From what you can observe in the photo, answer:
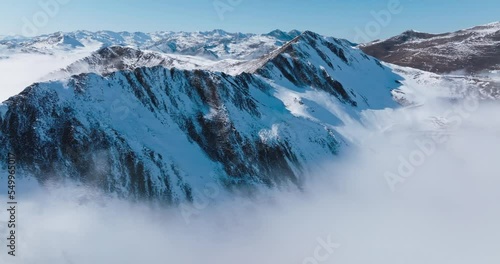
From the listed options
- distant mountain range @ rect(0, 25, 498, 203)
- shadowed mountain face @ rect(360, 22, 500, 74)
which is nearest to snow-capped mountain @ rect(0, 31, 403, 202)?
distant mountain range @ rect(0, 25, 498, 203)

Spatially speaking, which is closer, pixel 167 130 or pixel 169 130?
pixel 167 130

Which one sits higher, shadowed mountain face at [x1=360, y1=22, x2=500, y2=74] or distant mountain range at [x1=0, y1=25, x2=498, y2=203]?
shadowed mountain face at [x1=360, y1=22, x2=500, y2=74]

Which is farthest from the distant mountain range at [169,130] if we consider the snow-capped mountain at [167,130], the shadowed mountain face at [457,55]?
the shadowed mountain face at [457,55]

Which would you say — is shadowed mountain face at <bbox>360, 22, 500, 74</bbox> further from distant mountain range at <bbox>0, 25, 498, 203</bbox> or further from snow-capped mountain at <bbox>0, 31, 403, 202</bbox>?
snow-capped mountain at <bbox>0, 31, 403, 202</bbox>

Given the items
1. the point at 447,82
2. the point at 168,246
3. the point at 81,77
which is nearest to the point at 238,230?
the point at 168,246

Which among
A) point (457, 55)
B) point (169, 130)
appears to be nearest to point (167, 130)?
point (169, 130)

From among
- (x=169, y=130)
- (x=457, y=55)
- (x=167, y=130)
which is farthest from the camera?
(x=457, y=55)

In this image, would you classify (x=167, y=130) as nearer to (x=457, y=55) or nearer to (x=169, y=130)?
(x=169, y=130)

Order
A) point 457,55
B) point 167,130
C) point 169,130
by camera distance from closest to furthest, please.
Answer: point 167,130 < point 169,130 < point 457,55

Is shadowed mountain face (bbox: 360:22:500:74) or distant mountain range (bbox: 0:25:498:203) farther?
shadowed mountain face (bbox: 360:22:500:74)

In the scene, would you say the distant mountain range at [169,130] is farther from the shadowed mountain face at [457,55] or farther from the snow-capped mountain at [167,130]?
the shadowed mountain face at [457,55]
